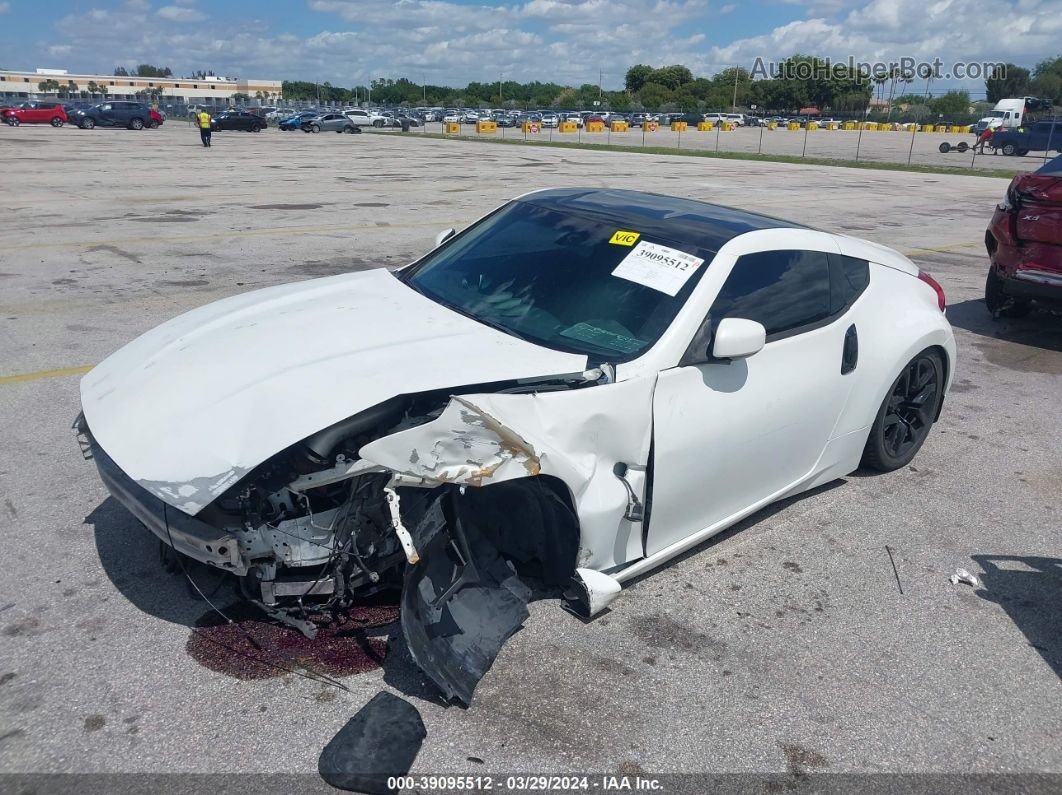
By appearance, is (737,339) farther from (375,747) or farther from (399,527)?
(375,747)

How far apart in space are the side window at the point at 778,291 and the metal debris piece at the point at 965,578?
4.36 feet

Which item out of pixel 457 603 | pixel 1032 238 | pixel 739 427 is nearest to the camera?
pixel 457 603

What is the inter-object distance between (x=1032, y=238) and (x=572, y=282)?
5426mm

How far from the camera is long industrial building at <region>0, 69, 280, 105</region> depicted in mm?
117106

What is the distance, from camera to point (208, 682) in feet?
9.66

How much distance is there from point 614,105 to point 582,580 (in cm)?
11170

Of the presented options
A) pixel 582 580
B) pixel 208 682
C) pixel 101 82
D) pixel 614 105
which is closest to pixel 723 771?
pixel 582 580

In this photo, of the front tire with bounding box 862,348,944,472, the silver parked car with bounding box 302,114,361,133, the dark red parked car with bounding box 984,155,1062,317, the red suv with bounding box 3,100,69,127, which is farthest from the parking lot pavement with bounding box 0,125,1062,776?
the red suv with bounding box 3,100,69,127

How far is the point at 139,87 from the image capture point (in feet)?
457

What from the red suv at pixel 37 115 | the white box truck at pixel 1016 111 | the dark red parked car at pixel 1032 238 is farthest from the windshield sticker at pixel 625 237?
the white box truck at pixel 1016 111

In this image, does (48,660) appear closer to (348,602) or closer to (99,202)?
(348,602)

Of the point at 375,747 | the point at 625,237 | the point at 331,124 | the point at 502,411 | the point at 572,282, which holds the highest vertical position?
the point at 625,237

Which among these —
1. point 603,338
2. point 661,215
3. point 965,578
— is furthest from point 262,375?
point 965,578

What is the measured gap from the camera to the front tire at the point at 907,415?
4.68 metres
